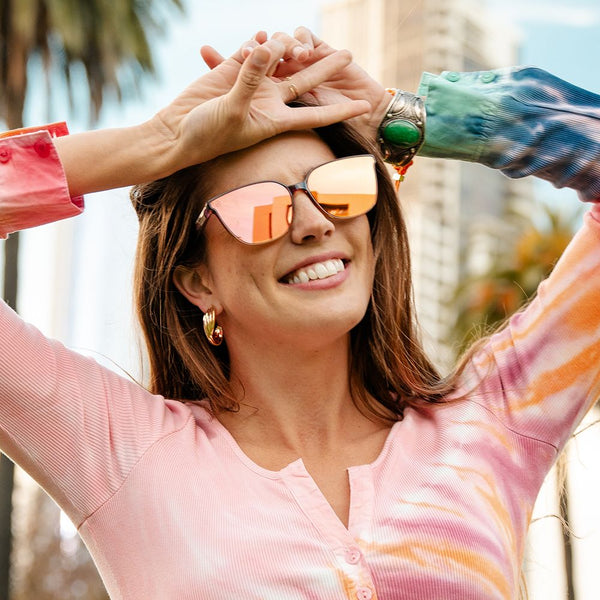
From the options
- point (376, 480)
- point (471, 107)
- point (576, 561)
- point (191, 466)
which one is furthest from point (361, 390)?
point (576, 561)

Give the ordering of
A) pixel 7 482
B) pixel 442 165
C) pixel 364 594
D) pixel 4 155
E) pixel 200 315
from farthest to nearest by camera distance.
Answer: pixel 442 165, pixel 7 482, pixel 200 315, pixel 4 155, pixel 364 594

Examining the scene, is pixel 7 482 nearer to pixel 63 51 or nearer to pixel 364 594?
pixel 63 51

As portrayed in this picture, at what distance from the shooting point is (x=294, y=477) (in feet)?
9.62

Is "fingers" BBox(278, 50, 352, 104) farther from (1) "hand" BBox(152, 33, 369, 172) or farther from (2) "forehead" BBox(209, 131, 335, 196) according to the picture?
(2) "forehead" BBox(209, 131, 335, 196)

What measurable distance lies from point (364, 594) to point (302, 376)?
77cm

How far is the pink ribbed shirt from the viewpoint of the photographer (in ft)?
8.86

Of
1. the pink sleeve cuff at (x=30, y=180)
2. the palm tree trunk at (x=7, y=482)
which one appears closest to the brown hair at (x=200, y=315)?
the pink sleeve cuff at (x=30, y=180)

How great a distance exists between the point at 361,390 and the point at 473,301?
18.2 meters

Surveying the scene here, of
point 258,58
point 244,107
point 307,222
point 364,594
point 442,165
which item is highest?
point 258,58

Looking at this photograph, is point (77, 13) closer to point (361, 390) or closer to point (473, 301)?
point (473, 301)

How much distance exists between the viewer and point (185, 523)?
2750 millimetres

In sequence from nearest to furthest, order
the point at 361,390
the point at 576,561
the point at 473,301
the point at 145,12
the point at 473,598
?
the point at 473,598
the point at 361,390
the point at 576,561
the point at 145,12
the point at 473,301

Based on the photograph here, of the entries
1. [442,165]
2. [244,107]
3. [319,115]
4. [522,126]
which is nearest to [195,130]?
[244,107]

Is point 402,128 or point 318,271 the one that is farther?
point 402,128
